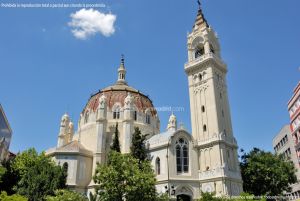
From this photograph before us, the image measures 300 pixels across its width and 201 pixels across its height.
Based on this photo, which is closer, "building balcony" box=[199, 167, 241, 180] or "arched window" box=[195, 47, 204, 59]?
"building balcony" box=[199, 167, 241, 180]

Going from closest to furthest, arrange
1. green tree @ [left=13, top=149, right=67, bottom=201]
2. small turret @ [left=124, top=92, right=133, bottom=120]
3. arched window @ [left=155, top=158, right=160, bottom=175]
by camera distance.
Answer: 1. green tree @ [left=13, top=149, right=67, bottom=201]
2. arched window @ [left=155, top=158, right=160, bottom=175]
3. small turret @ [left=124, top=92, right=133, bottom=120]

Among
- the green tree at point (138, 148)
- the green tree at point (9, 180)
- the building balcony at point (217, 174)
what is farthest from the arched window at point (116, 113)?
the building balcony at point (217, 174)

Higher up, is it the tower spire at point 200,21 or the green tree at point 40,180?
the tower spire at point 200,21

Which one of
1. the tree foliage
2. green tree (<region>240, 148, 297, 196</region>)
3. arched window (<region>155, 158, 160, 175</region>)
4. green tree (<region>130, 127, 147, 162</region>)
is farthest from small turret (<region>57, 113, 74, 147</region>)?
green tree (<region>240, 148, 297, 196</region>)

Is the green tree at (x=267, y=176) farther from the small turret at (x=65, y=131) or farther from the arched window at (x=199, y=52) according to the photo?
the small turret at (x=65, y=131)

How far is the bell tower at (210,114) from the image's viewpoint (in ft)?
131

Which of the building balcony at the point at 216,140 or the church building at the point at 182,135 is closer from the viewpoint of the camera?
the church building at the point at 182,135

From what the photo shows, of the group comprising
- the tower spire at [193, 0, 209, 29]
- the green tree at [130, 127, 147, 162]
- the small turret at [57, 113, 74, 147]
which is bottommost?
the green tree at [130, 127, 147, 162]

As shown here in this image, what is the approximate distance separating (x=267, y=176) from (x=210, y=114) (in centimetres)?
1389

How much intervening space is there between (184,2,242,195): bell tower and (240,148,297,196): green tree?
20.2 ft

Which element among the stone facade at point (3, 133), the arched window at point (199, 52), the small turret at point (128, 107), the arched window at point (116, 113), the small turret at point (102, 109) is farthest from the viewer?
the arched window at point (116, 113)

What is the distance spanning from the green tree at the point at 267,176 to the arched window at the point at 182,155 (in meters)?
12.1

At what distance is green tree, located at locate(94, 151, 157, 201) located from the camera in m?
29.3

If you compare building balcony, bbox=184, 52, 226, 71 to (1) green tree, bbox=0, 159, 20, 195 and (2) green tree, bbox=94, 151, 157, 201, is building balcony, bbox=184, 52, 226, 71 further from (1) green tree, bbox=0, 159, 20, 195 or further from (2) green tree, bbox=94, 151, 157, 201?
(1) green tree, bbox=0, 159, 20, 195
